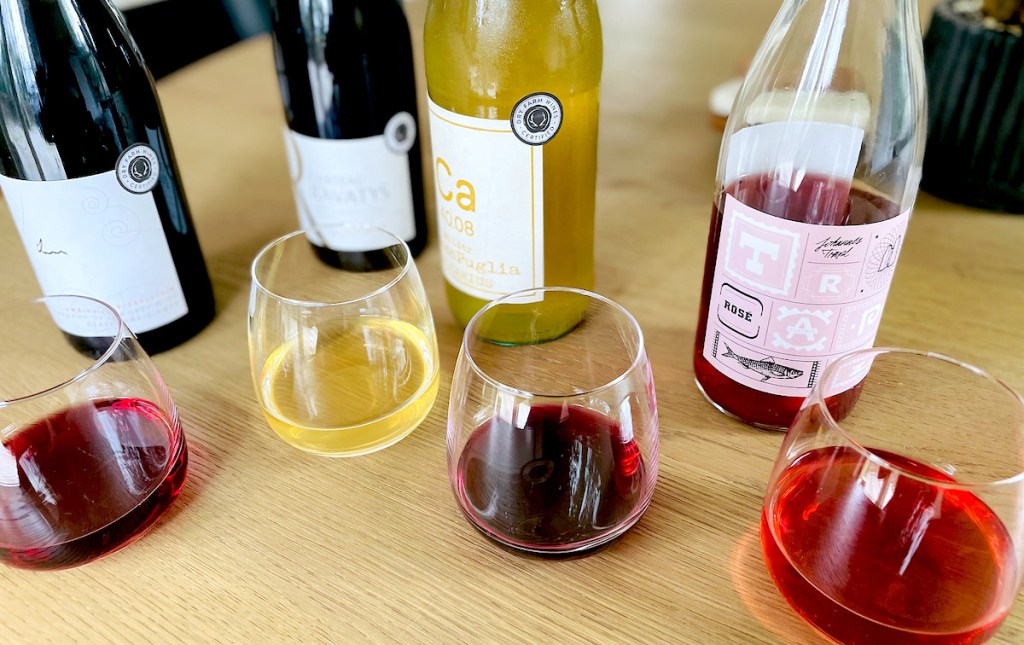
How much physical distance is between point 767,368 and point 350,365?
0.25 metres

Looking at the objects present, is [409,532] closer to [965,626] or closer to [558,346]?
[558,346]

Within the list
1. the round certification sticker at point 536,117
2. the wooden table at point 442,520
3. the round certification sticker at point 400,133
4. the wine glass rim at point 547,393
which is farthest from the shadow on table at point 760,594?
the round certification sticker at point 400,133

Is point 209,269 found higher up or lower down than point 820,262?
lower down

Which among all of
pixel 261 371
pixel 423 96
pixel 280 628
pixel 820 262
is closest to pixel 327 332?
pixel 261 371

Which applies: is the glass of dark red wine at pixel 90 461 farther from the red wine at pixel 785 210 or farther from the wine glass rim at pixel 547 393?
the red wine at pixel 785 210

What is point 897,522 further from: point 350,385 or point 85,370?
point 85,370

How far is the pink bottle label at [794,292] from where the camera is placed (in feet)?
1.37

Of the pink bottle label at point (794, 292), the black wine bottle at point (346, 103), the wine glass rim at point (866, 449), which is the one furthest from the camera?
the black wine bottle at point (346, 103)

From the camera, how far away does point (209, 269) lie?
67 cm

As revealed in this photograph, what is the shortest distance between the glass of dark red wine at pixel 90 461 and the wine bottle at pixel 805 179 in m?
0.32

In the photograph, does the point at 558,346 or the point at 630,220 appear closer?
the point at 558,346

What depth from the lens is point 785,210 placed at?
47cm

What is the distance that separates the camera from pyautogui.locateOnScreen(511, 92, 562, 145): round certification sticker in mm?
480

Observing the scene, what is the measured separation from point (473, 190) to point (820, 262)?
0.21m
